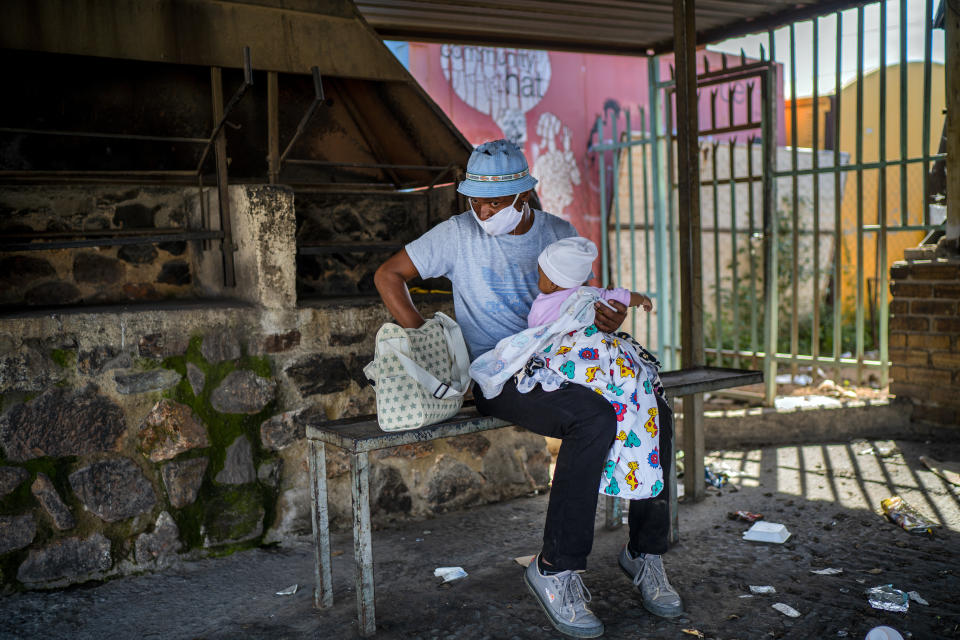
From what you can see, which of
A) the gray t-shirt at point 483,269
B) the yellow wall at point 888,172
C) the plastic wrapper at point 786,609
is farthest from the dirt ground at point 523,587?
the yellow wall at point 888,172

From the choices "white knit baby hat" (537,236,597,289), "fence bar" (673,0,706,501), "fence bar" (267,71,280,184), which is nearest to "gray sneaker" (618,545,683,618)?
"white knit baby hat" (537,236,597,289)

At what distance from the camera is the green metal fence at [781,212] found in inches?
226

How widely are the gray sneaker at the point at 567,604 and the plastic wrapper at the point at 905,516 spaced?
5.77 feet

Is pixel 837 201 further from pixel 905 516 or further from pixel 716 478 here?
pixel 905 516

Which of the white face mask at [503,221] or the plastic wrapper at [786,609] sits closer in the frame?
the plastic wrapper at [786,609]

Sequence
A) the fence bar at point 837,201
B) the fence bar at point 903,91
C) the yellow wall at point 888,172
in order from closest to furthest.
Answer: the fence bar at point 903,91 → the fence bar at point 837,201 → the yellow wall at point 888,172

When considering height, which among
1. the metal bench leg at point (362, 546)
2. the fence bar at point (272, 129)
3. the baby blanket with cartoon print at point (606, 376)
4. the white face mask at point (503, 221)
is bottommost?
the metal bench leg at point (362, 546)

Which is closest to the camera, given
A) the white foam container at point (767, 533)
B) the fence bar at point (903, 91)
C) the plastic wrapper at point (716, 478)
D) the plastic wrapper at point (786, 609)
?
the plastic wrapper at point (786, 609)

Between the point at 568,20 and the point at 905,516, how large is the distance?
353 cm

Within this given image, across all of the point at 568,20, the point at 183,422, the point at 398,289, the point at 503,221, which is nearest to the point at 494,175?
the point at 503,221

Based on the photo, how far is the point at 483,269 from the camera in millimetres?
3314

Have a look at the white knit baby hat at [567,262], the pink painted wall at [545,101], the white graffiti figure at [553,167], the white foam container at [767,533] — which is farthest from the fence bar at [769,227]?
the white graffiti figure at [553,167]

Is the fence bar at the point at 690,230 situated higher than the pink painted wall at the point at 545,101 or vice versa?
the pink painted wall at the point at 545,101

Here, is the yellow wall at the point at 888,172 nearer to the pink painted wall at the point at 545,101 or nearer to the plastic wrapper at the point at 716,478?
the pink painted wall at the point at 545,101
